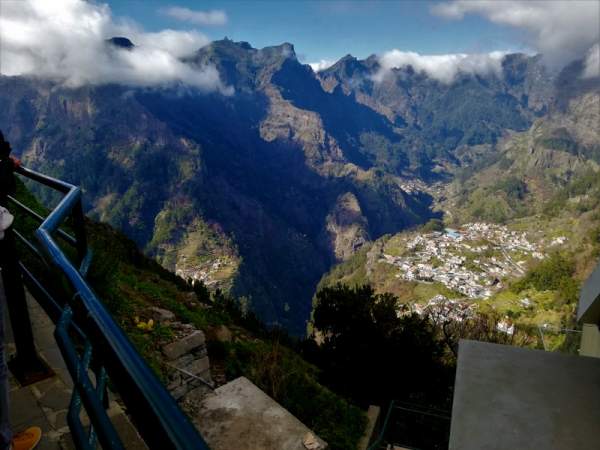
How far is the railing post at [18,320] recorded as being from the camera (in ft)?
8.86

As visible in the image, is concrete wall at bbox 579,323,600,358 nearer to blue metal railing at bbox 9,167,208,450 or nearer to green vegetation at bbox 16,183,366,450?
green vegetation at bbox 16,183,366,450

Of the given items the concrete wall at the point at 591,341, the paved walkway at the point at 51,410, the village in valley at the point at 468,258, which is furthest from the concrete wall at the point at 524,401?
the village in valley at the point at 468,258

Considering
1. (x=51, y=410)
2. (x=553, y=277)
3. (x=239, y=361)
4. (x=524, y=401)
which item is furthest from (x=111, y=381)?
(x=553, y=277)

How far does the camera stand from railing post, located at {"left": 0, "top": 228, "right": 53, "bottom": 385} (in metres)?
2.70

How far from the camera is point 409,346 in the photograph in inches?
606

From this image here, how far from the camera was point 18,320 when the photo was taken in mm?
2930

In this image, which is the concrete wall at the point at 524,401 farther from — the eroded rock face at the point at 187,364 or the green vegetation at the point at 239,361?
the eroded rock face at the point at 187,364

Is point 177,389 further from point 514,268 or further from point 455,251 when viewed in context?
point 455,251

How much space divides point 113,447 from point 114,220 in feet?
637

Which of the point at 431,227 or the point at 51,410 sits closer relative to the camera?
the point at 51,410

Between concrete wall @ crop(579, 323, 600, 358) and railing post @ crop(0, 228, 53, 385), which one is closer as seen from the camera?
railing post @ crop(0, 228, 53, 385)

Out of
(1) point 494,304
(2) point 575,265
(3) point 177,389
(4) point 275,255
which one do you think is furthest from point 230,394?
(4) point 275,255

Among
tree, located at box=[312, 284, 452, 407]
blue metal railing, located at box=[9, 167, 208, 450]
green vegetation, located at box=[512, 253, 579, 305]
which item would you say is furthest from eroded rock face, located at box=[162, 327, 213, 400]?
green vegetation, located at box=[512, 253, 579, 305]

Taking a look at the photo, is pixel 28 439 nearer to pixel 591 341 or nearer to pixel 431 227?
pixel 591 341
